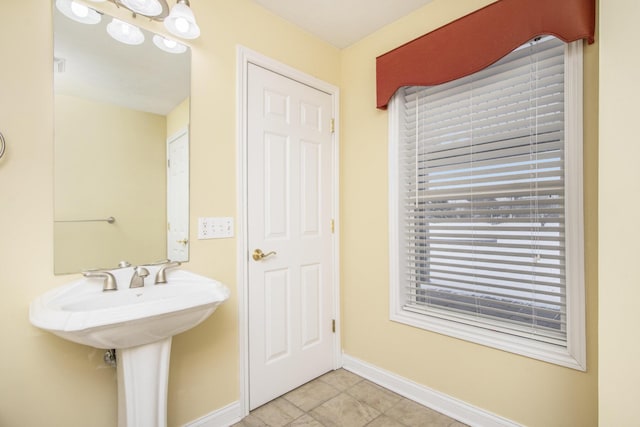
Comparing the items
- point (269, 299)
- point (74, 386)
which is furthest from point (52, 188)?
point (269, 299)

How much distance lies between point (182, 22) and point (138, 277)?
123 centimetres

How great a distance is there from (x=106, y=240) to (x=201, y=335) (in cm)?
69

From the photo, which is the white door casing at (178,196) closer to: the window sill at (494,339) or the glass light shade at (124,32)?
the glass light shade at (124,32)

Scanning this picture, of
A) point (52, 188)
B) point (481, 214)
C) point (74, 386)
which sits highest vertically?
point (52, 188)

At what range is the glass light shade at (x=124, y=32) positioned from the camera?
141cm

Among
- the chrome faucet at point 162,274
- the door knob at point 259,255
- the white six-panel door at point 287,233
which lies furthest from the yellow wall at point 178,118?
the door knob at point 259,255

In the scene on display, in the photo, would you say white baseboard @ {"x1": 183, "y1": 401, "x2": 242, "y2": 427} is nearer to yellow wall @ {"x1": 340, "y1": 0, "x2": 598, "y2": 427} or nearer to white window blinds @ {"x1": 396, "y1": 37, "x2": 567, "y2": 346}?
yellow wall @ {"x1": 340, "y1": 0, "x2": 598, "y2": 427}

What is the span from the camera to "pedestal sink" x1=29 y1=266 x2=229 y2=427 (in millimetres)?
1001

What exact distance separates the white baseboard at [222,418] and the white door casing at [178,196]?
0.88 metres

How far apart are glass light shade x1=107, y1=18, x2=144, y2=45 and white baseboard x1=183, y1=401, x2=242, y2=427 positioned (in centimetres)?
196

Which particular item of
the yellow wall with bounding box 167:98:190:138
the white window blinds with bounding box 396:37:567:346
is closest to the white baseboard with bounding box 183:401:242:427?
the white window blinds with bounding box 396:37:567:346

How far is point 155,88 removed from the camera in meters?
1.56

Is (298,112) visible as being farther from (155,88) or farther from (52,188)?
(52,188)
